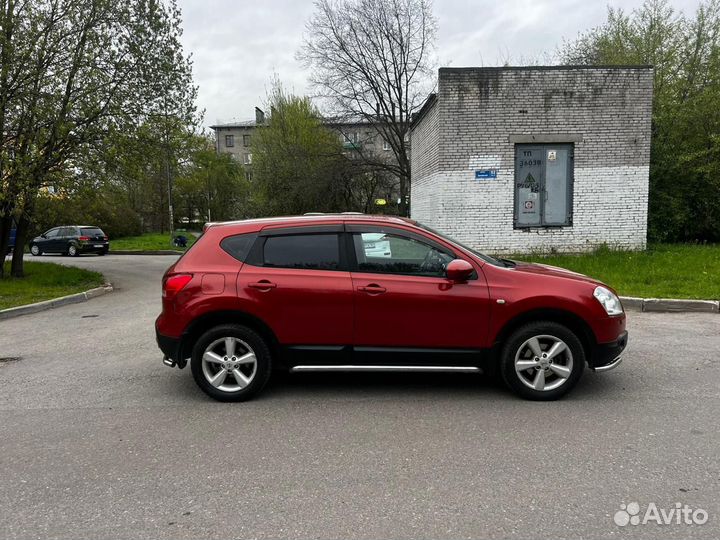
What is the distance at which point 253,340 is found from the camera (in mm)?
4570

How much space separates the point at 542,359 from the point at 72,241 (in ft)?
88.5

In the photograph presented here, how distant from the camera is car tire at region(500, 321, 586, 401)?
445cm

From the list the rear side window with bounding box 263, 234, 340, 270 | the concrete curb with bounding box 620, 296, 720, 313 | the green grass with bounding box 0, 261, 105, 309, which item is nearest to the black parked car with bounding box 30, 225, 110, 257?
the green grass with bounding box 0, 261, 105, 309

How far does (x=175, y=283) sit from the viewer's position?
4.68m

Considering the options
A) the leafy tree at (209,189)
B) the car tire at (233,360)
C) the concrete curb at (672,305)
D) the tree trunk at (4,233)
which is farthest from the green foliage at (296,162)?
the car tire at (233,360)

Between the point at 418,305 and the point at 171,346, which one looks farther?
the point at 171,346

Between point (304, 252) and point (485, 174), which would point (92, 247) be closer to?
point (485, 174)

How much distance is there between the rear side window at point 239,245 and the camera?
476 centimetres

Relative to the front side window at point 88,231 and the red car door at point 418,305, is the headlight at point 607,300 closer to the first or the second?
the red car door at point 418,305

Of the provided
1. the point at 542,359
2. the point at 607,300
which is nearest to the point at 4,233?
the point at 542,359

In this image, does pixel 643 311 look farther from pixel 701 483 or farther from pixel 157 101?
pixel 157 101

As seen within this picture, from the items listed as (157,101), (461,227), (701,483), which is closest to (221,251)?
(701,483)

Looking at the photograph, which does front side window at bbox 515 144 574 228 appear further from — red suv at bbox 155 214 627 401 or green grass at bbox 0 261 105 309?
green grass at bbox 0 261 105 309

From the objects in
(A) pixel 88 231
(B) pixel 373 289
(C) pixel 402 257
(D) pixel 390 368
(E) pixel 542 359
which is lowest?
(D) pixel 390 368
